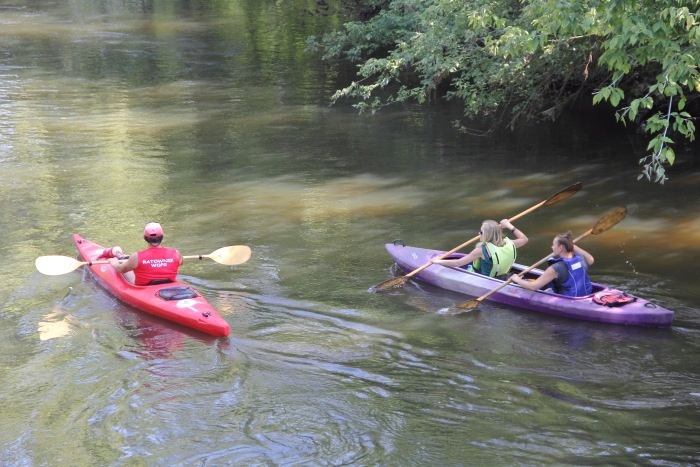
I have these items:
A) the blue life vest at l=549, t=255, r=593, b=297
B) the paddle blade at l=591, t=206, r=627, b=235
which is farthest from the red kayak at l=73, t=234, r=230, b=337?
the paddle blade at l=591, t=206, r=627, b=235

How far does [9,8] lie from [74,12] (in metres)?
2.71

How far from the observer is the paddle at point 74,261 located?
9.55 metres

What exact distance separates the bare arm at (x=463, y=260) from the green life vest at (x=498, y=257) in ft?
0.22

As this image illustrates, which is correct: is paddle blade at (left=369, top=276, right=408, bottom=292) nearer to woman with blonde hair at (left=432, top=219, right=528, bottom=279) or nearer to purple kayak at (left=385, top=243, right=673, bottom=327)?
purple kayak at (left=385, top=243, right=673, bottom=327)

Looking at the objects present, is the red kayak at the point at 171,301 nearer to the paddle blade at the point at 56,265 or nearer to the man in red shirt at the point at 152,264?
the man in red shirt at the point at 152,264

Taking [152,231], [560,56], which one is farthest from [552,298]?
[560,56]

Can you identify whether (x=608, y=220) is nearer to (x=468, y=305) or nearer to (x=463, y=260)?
(x=463, y=260)

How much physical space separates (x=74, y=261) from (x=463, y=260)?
12.9ft

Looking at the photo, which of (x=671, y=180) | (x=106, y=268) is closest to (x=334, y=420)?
(x=106, y=268)

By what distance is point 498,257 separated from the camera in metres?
9.55

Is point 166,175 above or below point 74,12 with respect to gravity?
below

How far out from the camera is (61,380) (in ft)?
25.4

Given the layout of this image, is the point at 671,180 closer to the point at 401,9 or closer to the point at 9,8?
the point at 401,9

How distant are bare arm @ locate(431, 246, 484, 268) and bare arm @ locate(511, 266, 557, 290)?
0.62 meters
